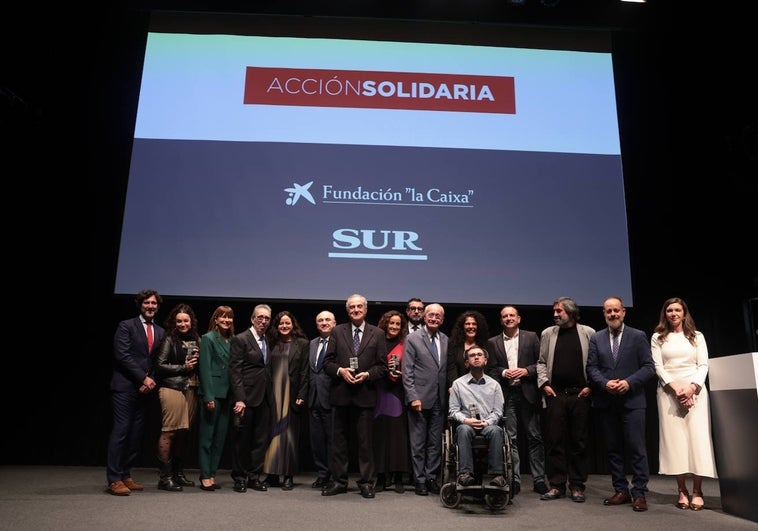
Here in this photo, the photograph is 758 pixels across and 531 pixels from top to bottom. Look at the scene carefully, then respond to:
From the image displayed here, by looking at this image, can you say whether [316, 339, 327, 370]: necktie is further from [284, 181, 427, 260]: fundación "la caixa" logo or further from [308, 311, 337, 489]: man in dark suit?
[284, 181, 427, 260]: fundación "la caixa" logo

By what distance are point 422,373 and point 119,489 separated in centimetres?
213

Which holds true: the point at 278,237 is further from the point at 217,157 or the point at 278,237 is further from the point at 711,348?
the point at 711,348

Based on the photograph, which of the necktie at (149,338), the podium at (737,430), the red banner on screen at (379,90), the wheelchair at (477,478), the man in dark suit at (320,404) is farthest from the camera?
the red banner on screen at (379,90)

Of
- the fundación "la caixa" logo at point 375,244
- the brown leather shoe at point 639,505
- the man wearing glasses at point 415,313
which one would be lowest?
the brown leather shoe at point 639,505

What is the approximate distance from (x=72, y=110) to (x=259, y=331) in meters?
3.24

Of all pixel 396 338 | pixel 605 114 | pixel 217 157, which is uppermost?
pixel 605 114

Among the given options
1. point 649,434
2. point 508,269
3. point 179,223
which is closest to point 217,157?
point 179,223

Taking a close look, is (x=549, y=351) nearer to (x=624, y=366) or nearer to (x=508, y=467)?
(x=624, y=366)

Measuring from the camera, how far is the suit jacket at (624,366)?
13.0ft

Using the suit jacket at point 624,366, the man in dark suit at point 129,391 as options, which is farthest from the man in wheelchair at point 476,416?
the man in dark suit at point 129,391

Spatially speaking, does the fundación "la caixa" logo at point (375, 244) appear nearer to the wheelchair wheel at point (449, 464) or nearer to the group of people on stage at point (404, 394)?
the group of people on stage at point (404, 394)

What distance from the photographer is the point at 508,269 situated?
5293 mm

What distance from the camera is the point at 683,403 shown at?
3.84m

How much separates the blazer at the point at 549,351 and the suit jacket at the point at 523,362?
0.06 metres
